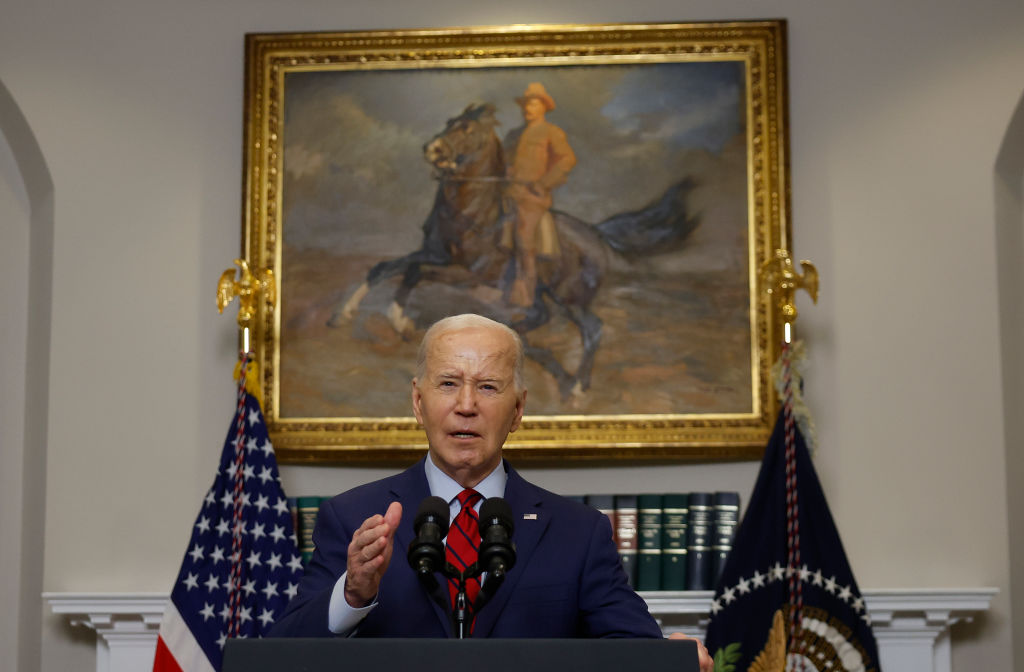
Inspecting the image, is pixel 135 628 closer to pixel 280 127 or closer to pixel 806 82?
pixel 280 127

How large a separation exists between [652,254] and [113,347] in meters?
2.54

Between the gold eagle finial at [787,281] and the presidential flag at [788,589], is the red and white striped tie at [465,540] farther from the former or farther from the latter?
the gold eagle finial at [787,281]

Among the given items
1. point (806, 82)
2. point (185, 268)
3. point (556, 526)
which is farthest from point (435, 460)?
point (806, 82)

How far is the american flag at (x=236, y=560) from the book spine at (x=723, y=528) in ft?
5.79

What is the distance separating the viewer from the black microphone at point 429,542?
209 cm

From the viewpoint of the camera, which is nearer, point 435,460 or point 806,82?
point 435,460

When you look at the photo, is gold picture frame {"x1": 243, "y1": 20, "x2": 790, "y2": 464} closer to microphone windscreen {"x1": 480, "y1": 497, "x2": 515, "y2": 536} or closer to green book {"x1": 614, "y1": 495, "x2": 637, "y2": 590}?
green book {"x1": 614, "y1": 495, "x2": 637, "y2": 590}

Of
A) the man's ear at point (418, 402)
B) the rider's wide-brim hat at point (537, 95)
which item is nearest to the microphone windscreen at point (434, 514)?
the man's ear at point (418, 402)

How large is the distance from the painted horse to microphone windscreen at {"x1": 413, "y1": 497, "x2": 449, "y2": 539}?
321 centimetres

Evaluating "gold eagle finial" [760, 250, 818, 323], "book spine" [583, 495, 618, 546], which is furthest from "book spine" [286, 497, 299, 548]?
"gold eagle finial" [760, 250, 818, 323]

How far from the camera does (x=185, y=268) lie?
18.1 ft

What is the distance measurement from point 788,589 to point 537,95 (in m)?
2.52

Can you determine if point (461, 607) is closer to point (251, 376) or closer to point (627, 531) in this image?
point (627, 531)

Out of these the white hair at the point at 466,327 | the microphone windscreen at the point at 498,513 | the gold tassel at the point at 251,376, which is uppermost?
the gold tassel at the point at 251,376
